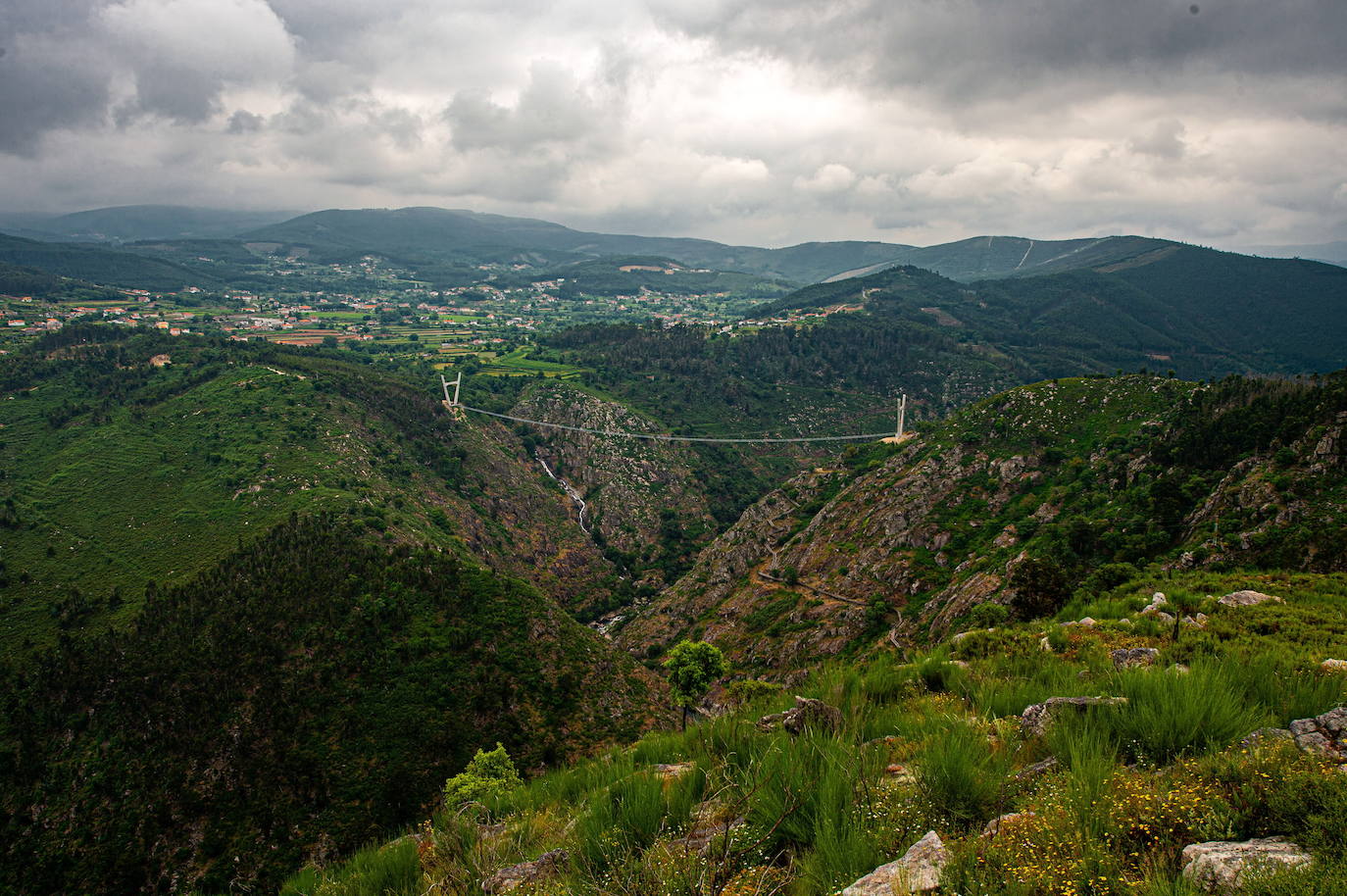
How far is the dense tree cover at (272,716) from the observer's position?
24.4 metres

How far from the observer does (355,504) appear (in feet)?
155

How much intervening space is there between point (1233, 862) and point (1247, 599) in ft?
41.2

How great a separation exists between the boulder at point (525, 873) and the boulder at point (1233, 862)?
3933mm

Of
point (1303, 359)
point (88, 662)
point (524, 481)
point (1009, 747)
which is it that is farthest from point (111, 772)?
point (1303, 359)

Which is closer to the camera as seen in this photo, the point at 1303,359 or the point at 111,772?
the point at 111,772

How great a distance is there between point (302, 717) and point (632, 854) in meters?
32.9

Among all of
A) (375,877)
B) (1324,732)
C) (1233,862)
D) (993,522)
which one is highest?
(1233,862)

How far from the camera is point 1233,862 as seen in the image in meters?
2.70

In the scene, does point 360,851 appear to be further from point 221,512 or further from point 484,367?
point 484,367

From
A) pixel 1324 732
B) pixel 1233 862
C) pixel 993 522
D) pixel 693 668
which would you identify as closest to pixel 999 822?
pixel 1233 862

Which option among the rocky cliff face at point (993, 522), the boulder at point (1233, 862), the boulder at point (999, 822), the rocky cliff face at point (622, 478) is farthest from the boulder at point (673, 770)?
the rocky cliff face at point (622, 478)

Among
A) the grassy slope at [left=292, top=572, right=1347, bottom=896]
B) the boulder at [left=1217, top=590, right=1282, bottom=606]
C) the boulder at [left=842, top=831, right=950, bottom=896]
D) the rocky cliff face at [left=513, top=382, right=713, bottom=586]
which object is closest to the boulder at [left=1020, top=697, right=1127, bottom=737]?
the grassy slope at [left=292, top=572, right=1347, bottom=896]

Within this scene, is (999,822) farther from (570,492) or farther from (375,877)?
(570,492)

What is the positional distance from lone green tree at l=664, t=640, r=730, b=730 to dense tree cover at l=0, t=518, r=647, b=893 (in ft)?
14.7
